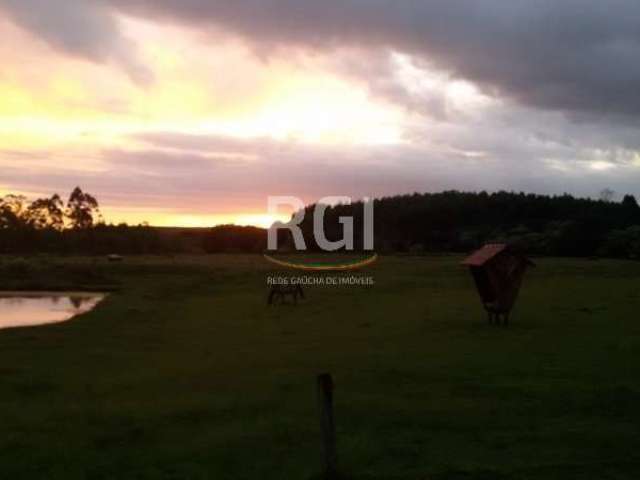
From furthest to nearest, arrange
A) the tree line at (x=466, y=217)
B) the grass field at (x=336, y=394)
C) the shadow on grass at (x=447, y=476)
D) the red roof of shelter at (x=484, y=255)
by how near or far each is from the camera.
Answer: the tree line at (x=466, y=217) → the red roof of shelter at (x=484, y=255) → the grass field at (x=336, y=394) → the shadow on grass at (x=447, y=476)

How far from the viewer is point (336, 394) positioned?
11.6 meters

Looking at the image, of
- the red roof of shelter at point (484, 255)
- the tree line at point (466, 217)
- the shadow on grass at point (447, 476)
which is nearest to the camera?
the shadow on grass at point (447, 476)

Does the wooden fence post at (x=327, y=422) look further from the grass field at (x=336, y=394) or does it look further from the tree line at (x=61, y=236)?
the tree line at (x=61, y=236)

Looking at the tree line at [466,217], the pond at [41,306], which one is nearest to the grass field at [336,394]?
the pond at [41,306]

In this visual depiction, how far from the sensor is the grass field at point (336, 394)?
27.2ft

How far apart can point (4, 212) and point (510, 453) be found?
87.2 m

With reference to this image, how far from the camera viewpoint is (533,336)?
1769cm

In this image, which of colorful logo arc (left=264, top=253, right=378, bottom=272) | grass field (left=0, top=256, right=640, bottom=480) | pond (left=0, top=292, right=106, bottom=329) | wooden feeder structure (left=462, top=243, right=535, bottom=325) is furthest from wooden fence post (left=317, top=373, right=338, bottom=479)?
colorful logo arc (left=264, top=253, right=378, bottom=272)

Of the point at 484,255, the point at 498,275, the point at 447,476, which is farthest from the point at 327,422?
the point at 484,255

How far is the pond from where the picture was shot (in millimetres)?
27203

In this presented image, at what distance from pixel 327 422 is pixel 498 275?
13603mm

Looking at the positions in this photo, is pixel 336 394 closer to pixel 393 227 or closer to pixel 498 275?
pixel 498 275

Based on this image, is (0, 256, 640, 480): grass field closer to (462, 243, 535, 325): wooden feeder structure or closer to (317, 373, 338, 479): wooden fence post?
(317, 373, 338, 479): wooden fence post

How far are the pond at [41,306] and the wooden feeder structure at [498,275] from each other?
1547 cm
